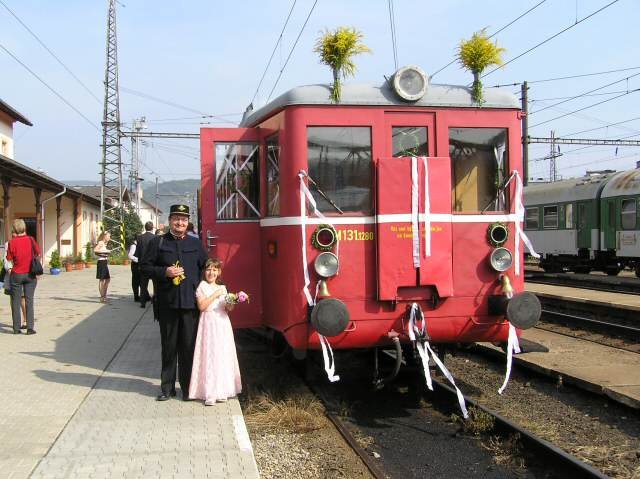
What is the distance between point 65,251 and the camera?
1465 inches

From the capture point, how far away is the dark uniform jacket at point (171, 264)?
609cm

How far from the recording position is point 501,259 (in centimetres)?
607

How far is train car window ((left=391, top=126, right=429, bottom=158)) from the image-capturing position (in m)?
6.08

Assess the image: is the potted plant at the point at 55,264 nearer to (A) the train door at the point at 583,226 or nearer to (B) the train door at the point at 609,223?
(A) the train door at the point at 583,226

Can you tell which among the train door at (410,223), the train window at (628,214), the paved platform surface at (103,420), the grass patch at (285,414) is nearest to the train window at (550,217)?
the train window at (628,214)

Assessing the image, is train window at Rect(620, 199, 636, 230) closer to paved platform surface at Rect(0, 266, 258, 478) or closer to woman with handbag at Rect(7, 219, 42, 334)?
paved platform surface at Rect(0, 266, 258, 478)

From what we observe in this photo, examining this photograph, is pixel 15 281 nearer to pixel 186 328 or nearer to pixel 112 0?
pixel 186 328

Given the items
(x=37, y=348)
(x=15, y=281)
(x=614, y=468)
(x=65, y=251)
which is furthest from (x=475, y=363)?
(x=65, y=251)

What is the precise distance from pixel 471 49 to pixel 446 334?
272 centimetres

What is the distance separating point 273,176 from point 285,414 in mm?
2268

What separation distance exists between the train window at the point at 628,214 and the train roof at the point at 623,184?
30 centimetres

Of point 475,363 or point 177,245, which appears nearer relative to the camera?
point 177,245

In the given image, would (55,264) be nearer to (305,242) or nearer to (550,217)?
(550,217)

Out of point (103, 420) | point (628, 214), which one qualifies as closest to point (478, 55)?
point (103, 420)
